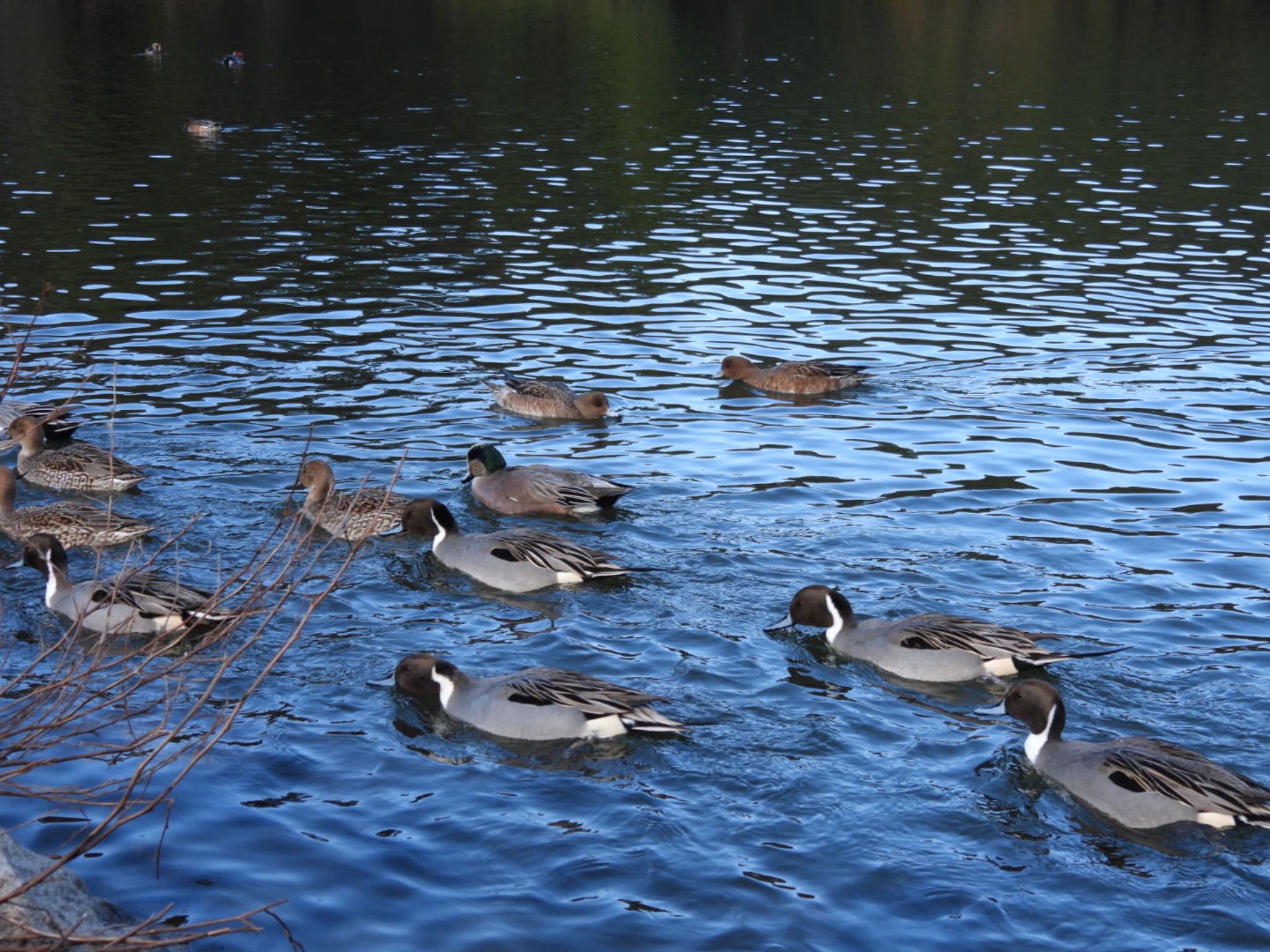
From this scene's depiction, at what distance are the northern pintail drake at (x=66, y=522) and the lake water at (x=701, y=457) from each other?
2.15 ft

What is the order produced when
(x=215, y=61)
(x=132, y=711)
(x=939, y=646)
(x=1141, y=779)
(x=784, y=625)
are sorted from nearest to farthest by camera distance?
(x=132, y=711)
(x=1141, y=779)
(x=939, y=646)
(x=784, y=625)
(x=215, y=61)

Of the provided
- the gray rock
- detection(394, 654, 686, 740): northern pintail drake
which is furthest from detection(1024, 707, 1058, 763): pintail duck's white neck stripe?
the gray rock

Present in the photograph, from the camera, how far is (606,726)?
9.12m

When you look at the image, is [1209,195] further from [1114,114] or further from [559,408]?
[559,408]

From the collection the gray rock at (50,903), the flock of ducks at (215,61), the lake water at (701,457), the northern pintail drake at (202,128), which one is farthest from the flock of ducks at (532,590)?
the flock of ducks at (215,61)

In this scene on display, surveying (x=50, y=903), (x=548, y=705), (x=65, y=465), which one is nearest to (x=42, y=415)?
(x=65, y=465)

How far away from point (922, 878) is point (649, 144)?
29814 millimetres

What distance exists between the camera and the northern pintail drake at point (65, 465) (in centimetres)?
1325

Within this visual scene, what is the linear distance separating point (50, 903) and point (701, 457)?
31.0ft

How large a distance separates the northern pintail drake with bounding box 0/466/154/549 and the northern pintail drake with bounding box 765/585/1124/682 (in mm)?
5627

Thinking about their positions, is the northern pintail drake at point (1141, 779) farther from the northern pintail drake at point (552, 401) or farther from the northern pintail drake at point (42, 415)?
the northern pintail drake at point (42, 415)

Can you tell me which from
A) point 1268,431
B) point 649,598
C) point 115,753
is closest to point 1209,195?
point 1268,431

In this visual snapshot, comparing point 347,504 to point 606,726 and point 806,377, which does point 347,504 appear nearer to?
point 606,726

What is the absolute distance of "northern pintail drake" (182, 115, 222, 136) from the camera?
3362 centimetres
